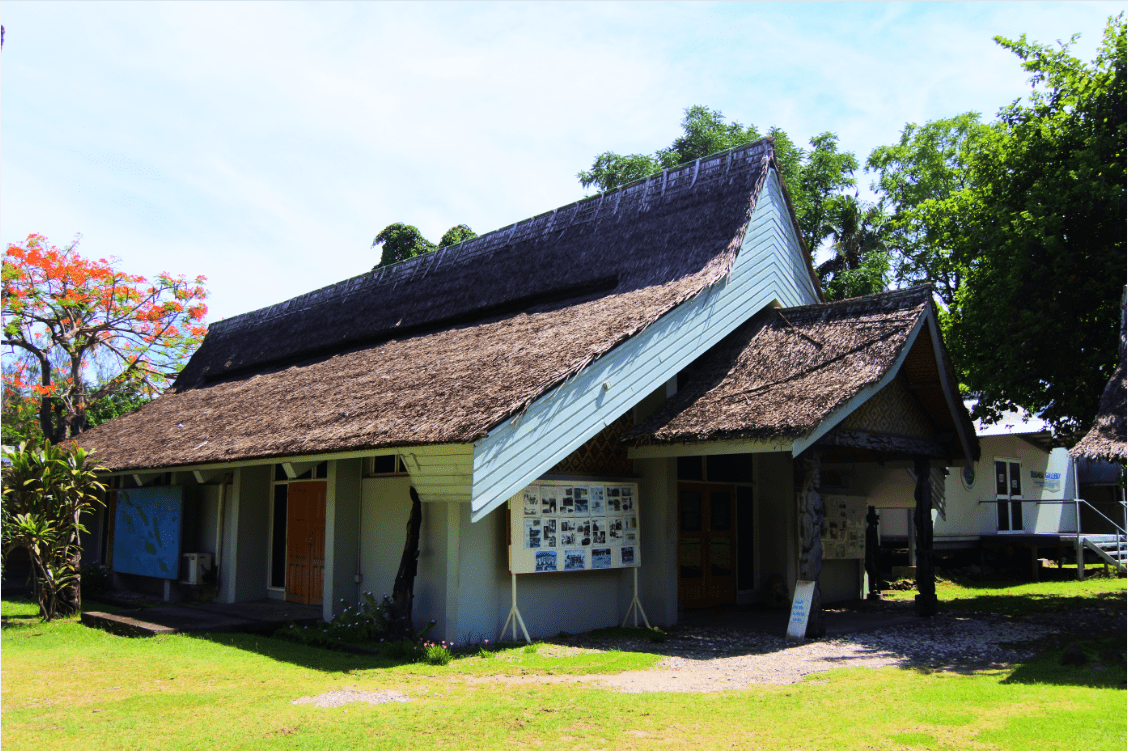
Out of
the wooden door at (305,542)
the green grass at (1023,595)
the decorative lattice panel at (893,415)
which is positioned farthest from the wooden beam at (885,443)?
the wooden door at (305,542)

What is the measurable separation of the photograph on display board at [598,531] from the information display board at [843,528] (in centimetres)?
449

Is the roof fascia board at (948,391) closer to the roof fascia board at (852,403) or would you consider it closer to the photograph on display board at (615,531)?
the roof fascia board at (852,403)

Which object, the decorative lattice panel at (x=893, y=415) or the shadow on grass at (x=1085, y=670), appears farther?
the decorative lattice panel at (x=893, y=415)

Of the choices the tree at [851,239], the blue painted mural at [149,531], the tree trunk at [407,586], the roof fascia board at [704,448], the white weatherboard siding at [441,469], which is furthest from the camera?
the tree at [851,239]

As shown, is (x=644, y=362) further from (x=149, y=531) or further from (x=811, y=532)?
(x=149, y=531)

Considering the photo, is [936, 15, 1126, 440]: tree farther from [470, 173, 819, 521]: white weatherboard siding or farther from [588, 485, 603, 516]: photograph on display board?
[588, 485, 603, 516]: photograph on display board

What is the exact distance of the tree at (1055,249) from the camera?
12.9 metres

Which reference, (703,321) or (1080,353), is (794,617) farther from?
(1080,353)

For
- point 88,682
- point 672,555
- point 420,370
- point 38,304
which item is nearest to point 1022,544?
point 672,555

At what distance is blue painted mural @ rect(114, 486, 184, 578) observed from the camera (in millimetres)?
15086

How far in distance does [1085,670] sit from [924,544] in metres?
4.80

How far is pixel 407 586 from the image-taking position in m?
10.4

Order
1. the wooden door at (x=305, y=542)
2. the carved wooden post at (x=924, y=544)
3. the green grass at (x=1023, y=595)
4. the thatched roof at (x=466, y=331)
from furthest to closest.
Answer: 1. the green grass at (x=1023, y=595)
2. the wooden door at (x=305, y=542)
3. the carved wooden post at (x=924, y=544)
4. the thatched roof at (x=466, y=331)

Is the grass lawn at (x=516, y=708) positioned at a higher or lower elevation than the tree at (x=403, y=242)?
lower
